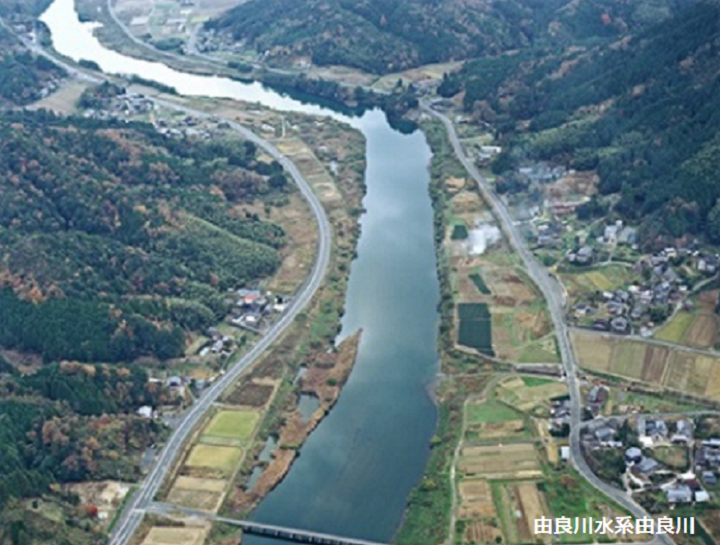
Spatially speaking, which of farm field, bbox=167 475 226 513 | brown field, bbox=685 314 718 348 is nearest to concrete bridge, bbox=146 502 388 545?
farm field, bbox=167 475 226 513

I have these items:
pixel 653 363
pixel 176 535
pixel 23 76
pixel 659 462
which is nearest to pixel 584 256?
pixel 653 363

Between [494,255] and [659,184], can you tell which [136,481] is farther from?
[659,184]

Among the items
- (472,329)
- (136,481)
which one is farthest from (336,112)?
(136,481)

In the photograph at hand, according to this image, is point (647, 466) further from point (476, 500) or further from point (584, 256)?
point (584, 256)

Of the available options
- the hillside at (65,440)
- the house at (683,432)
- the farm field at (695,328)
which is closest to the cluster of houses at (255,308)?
the hillside at (65,440)

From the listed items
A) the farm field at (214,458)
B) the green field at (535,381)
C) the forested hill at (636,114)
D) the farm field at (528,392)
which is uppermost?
the forested hill at (636,114)

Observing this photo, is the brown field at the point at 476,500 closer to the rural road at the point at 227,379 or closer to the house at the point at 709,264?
the rural road at the point at 227,379
